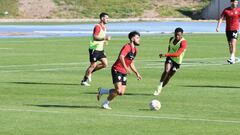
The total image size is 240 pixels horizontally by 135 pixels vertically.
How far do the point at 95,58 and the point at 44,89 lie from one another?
3175 mm

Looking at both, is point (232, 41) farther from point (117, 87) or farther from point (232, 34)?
point (117, 87)

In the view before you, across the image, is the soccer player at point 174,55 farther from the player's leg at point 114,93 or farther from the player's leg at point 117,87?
the player's leg at point 114,93

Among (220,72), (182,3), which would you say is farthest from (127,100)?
(182,3)

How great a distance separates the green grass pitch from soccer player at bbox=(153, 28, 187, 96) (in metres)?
0.44

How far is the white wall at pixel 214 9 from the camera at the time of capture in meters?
89.2

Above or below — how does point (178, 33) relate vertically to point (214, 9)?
above

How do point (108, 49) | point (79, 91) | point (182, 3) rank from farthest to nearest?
point (182, 3) → point (108, 49) → point (79, 91)

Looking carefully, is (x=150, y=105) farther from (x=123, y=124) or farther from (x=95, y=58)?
(x=95, y=58)

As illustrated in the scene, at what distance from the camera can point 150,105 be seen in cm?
1786

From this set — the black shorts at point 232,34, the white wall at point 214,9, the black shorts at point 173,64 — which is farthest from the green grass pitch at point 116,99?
the white wall at point 214,9

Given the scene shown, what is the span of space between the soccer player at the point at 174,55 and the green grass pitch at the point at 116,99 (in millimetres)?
445

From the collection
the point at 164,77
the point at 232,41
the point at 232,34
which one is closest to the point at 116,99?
the point at 164,77

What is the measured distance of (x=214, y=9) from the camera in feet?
297

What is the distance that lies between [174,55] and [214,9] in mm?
69346
